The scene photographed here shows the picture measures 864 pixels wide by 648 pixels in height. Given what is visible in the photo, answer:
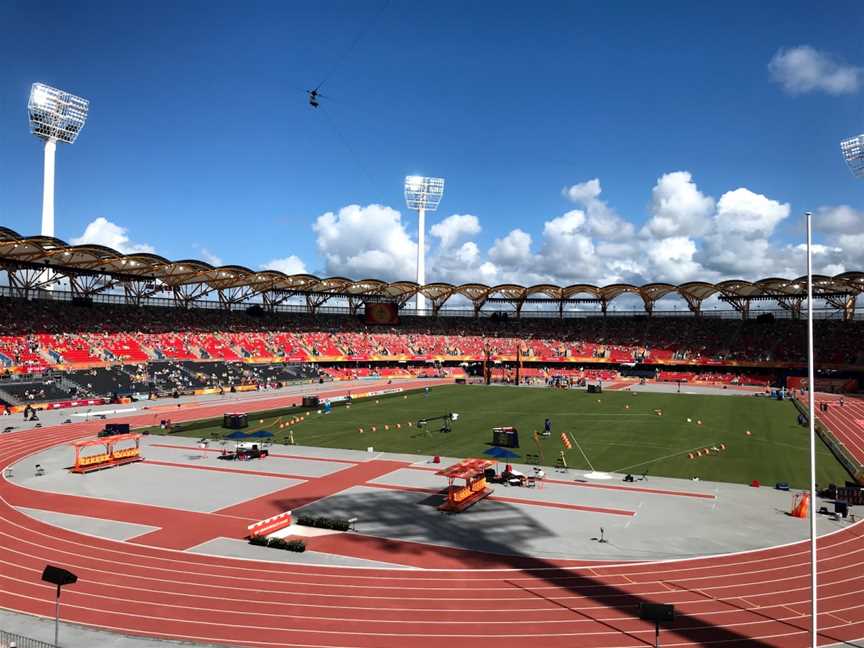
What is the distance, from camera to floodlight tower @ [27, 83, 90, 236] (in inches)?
3526

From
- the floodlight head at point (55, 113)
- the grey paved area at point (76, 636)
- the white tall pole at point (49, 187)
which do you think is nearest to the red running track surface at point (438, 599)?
the grey paved area at point (76, 636)

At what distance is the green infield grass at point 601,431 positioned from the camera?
33.4 metres

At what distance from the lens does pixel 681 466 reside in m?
32.9

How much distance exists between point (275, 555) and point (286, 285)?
269 ft

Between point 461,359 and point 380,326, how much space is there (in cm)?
1913

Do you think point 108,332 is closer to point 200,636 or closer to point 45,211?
point 45,211

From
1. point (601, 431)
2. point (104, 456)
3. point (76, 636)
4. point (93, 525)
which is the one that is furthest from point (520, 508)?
point (104, 456)

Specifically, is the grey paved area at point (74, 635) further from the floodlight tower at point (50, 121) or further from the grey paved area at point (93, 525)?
the floodlight tower at point (50, 121)

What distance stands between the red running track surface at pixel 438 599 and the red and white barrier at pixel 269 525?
69.5 inches

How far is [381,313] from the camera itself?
11112 cm

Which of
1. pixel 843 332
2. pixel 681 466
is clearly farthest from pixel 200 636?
pixel 843 332

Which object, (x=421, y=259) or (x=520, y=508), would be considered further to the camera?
(x=421, y=259)

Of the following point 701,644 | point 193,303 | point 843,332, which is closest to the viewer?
point 701,644

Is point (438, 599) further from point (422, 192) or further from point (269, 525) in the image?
point (422, 192)
